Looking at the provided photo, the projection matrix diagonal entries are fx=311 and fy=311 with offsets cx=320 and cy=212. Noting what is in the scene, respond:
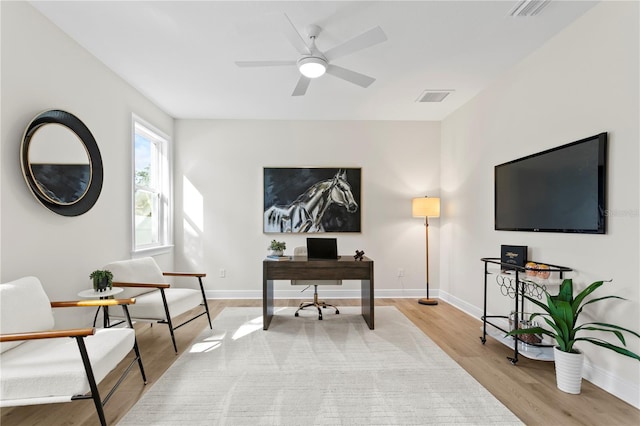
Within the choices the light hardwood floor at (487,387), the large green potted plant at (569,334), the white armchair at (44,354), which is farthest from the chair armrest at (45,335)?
the large green potted plant at (569,334)

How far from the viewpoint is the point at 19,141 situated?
2254mm

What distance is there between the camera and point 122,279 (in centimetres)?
293

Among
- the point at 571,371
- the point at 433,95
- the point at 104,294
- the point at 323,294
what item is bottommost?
the point at 323,294

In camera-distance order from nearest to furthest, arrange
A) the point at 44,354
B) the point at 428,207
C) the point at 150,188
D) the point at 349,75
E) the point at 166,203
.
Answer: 1. the point at 44,354
2. the point at 349,75
3. the point at 150,188
4. the point at 428,207
5. the point at 166,203

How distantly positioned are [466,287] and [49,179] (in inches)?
179

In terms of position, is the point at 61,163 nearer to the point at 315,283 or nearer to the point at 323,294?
the point at 315,283

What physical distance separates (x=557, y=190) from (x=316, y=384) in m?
2.49

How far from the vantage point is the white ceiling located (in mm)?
2293

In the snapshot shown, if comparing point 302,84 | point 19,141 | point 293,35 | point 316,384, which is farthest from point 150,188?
point 316,384

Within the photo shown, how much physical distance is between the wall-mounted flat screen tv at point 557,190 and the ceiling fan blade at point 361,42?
1.72 meters

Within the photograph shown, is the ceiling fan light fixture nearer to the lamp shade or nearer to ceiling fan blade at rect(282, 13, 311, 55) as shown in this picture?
ceiling fan blade at rect(282, 13, 311, 55)

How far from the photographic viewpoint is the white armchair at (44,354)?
1545 mm

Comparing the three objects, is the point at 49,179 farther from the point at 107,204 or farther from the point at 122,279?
the point at 122,279

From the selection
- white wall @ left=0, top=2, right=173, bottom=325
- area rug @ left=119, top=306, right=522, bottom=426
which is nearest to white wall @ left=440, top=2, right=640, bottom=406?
area rug @ left=119, top=306, right=522, bottom=426
